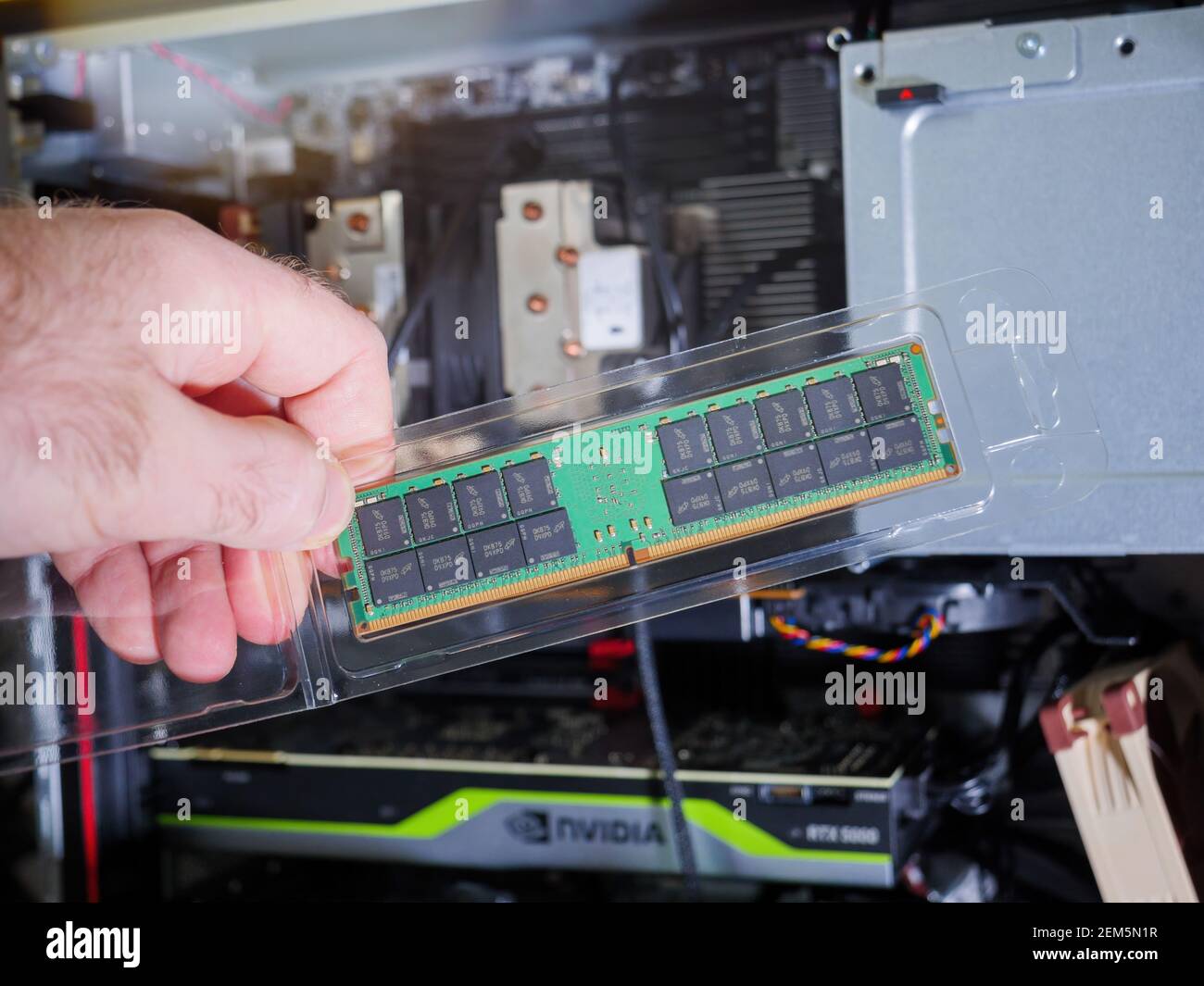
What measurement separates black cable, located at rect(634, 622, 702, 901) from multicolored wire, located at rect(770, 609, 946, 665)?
14cm

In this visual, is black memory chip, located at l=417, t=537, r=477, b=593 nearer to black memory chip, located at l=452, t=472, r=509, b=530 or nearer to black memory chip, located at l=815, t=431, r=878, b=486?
black memory chip, located at l=452, t=472, r=509, b=530

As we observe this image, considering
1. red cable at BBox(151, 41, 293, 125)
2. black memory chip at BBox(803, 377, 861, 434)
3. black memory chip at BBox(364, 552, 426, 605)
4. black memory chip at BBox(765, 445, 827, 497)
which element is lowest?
black memory chip at BBox(364, 552, 426, 605)

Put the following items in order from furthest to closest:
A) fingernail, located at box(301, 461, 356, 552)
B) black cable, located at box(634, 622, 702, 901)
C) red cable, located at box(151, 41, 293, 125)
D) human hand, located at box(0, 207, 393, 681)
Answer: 1. red cable, located at box(151, 41, 293, 125)
2. black cable, located at box(634, 622, 702, 901)
3. fingernail, located at box(301, 461, 356, 552)
4. human hand, located at box(0, 207, 393, 681)

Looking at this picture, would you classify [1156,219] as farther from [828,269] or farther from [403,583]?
[403,583]

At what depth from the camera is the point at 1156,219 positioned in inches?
33.9

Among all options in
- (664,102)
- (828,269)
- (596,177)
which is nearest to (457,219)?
(596,177)

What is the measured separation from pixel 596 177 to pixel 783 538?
0.45 m

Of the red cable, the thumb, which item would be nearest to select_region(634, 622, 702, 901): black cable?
the thumb

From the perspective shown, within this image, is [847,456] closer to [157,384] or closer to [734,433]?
[734,433]

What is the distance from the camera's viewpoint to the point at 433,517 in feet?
2.80

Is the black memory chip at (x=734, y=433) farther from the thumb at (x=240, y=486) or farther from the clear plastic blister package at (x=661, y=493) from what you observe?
the thumb at (x=240, y=486)

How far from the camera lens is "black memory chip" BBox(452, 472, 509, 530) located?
0.85 m

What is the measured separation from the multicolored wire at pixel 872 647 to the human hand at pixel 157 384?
1.46ft

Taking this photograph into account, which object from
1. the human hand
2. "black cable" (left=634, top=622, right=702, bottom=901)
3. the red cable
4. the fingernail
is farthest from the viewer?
the red cable
